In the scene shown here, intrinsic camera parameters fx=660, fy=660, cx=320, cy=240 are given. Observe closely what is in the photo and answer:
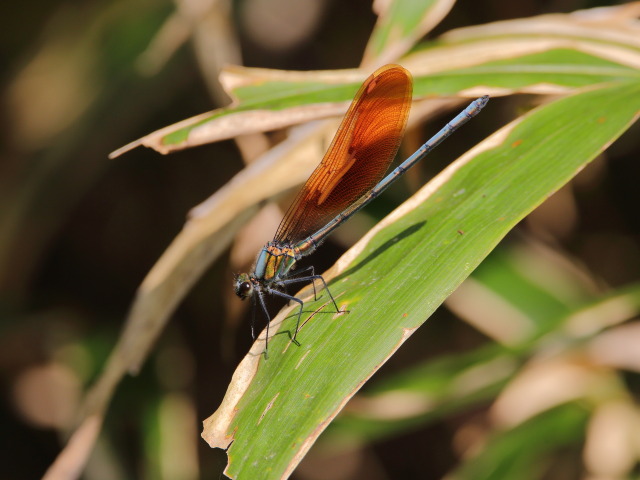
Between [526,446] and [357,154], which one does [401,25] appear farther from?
[526,446]

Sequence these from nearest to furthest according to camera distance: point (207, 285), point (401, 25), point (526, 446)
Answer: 1. point (401, 25)
2. point (526, 446)
3. point (207, 285)

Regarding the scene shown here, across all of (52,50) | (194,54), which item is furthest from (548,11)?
→ (52,50)

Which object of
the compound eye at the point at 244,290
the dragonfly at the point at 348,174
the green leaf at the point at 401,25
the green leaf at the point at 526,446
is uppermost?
the green leaf at the point at 401,25

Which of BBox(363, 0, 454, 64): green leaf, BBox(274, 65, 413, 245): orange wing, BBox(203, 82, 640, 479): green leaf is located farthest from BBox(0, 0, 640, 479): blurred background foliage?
BBox(203, 82, 640, 479): green leaf

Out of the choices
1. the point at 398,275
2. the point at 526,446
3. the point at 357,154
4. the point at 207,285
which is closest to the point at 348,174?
the point at 357,154

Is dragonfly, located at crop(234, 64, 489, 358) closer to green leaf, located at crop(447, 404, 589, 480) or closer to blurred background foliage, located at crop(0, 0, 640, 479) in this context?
blurred background foliage, located at crop(0, 0, 640, 479)

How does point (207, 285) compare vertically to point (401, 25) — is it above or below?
below

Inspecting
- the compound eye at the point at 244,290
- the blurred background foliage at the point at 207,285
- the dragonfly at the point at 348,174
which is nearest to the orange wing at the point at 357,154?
the dragonfly at the point at 348,174

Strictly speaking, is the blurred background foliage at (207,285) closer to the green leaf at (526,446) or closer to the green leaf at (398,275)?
the green leaf at (526,446)
